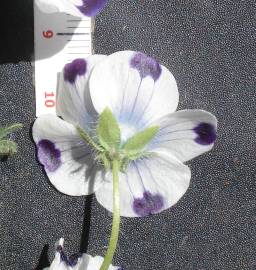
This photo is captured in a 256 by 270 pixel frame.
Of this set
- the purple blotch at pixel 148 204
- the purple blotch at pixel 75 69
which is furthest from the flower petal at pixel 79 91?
the purple blotch at pixel 148 204

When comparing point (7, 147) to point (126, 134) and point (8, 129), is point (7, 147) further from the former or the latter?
point (126, 134)

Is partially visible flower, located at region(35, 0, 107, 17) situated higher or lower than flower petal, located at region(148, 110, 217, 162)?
higher

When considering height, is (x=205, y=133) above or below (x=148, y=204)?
above

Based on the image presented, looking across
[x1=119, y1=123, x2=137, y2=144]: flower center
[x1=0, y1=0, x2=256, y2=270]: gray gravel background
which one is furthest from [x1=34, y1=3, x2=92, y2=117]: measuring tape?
[x1=119, y1=123, x2=137, y2=144]: flower center

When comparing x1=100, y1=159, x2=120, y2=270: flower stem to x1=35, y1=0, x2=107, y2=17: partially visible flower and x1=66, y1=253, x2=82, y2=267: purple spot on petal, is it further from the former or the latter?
x1=35, y1=0, x2=107, y2=17: partially visible flower

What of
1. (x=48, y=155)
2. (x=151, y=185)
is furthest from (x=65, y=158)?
(x=151, y=185)

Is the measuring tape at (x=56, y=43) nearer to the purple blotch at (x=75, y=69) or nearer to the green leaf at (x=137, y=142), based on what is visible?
the purple blotch at (x=75, y=69)
